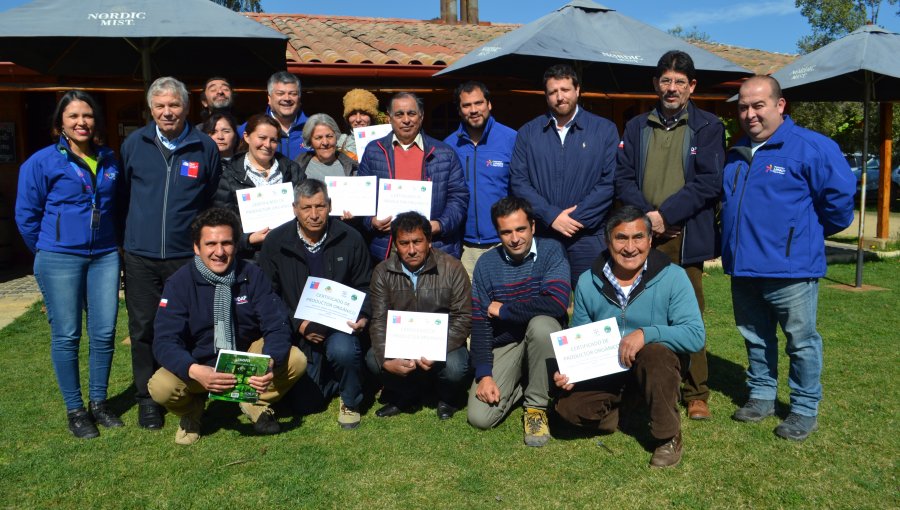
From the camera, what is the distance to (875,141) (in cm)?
2191

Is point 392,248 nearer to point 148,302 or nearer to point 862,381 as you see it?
point 148,302

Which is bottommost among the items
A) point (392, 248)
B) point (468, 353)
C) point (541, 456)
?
point (541, 456)

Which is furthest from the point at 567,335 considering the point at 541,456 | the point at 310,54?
the point at 310,54

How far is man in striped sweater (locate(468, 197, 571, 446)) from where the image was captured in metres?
4.22

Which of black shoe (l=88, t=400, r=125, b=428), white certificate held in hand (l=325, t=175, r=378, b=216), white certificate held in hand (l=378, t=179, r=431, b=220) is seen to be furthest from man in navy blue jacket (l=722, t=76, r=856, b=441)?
black shoe (l=88, t=400, r=125, b=428)

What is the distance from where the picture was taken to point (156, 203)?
4.20 meters

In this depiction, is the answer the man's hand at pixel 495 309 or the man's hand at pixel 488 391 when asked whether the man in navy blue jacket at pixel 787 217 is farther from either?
the man's hand at pixel 488 391

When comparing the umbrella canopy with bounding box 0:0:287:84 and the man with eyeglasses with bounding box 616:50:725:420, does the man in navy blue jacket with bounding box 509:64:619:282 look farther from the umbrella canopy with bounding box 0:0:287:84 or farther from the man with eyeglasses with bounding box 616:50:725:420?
the umbrella canopy with bounding box 0:0:287:84

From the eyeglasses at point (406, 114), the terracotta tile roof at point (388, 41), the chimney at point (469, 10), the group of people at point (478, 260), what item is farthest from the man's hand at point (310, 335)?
the chimney at point (469, 10)

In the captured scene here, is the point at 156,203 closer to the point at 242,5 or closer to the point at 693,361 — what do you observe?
the point at 693,361

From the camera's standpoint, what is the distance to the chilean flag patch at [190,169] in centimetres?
427

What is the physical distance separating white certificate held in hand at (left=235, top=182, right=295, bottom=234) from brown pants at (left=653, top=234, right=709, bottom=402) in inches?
96.2

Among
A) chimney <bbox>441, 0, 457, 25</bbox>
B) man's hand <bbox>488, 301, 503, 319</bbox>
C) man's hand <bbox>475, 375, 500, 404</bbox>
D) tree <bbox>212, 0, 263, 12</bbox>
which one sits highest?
tree <bbox>212, 0, 263, 12</bbox>

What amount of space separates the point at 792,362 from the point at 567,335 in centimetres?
142
